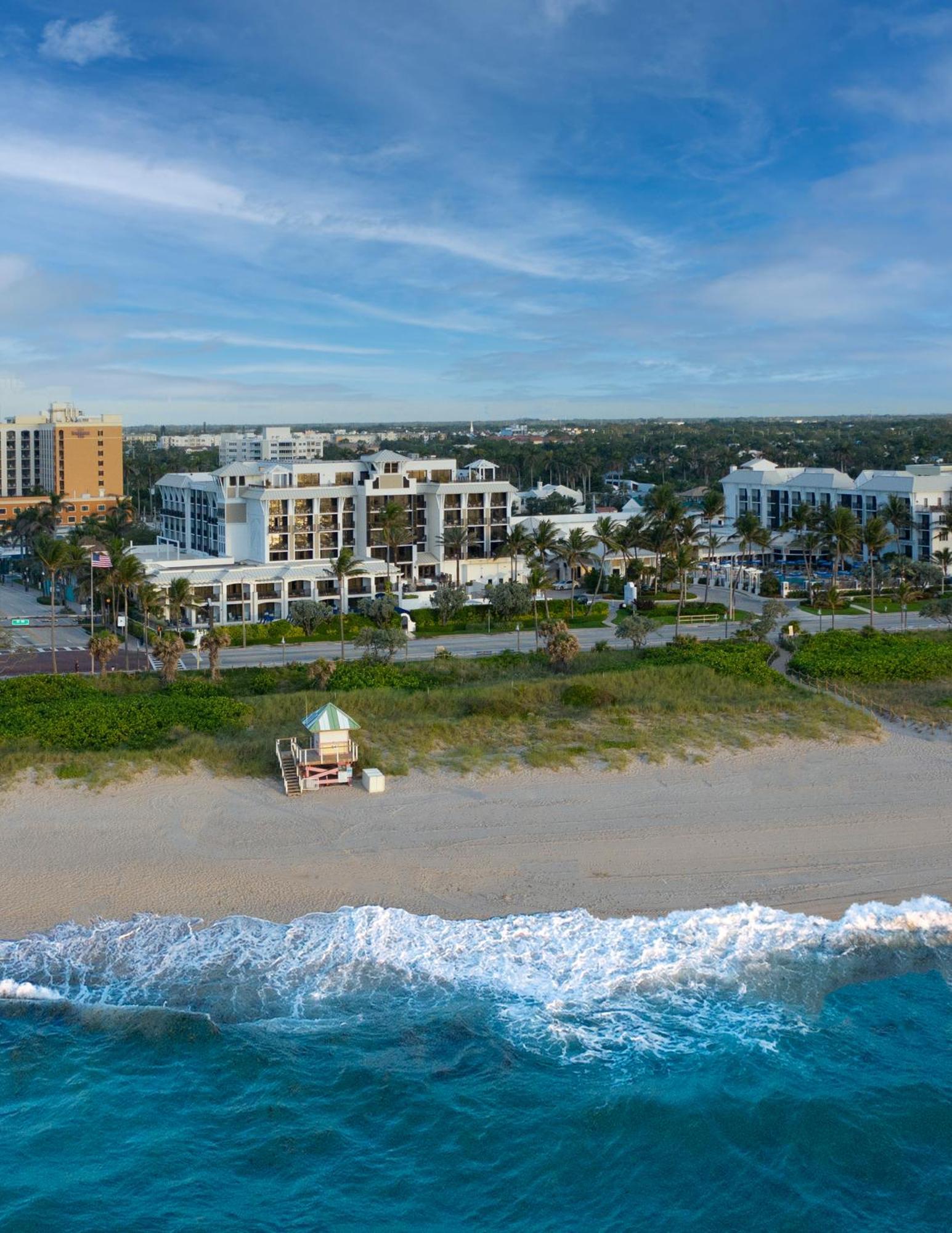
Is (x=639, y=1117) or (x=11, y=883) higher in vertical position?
(x=11, y=883)

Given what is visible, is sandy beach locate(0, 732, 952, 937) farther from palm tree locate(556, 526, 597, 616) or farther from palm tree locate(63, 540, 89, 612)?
palm tree locate(556, 526, 597, 616)

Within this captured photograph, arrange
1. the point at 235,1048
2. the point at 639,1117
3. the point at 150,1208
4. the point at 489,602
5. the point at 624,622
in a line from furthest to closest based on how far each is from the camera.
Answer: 1. the point at 489,602
2. the point at 624,622
3. the point at 235,1048
4. the point at 639,1117
5. the point at 150,1208

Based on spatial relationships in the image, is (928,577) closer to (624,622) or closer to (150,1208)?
(624,622)

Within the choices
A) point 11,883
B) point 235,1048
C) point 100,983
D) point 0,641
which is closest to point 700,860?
point 235,1048

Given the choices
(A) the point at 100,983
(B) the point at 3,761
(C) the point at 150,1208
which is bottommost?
(C) the point at 150,1208

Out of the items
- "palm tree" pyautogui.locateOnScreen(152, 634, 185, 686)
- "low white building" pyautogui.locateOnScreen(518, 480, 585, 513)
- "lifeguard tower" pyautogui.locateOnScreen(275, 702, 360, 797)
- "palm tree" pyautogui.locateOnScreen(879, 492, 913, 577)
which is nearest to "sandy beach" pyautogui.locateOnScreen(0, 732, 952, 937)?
"lifeguard tower" pyautogui.locateOnScreen(275, 702, 360, 797)

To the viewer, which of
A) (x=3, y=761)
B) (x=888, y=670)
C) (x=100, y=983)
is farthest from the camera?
(x=888, y=670)

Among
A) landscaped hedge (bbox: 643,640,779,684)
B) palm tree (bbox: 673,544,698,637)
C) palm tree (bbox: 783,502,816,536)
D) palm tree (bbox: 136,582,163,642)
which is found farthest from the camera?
palm tree (bbox: 783,502,816,536)

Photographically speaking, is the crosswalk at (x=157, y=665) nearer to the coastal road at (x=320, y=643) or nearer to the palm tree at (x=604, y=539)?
the coastal road at (x=320, y=643)
